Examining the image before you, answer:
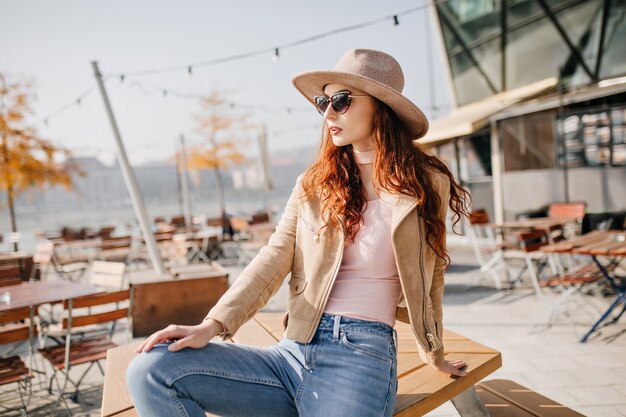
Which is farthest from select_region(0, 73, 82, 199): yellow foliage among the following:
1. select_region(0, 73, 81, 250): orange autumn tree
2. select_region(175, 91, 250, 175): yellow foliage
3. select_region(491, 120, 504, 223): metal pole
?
select_region(491, 120, 504, 223): metal pole

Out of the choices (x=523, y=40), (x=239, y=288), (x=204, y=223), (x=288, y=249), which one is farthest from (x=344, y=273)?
(x=523, y=40)

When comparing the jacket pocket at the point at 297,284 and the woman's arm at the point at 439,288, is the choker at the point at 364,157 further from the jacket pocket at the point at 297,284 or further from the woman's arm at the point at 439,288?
the jacket pocket at the point at 297,284

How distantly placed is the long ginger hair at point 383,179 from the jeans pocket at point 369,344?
0.32 metres

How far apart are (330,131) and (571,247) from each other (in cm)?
341

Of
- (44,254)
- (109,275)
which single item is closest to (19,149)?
(44,254)

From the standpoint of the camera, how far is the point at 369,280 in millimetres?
1683

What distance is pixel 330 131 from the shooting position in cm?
186

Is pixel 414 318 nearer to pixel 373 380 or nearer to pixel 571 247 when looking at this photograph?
pixel 373 380

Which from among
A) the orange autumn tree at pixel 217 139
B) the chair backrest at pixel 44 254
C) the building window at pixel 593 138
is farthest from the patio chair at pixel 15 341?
the orange autumn tree at pixel 217 139

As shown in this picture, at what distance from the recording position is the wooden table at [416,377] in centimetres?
176

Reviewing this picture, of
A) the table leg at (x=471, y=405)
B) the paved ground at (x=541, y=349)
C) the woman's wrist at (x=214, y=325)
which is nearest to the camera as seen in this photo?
the woman's wrist at (x=214, y=325)

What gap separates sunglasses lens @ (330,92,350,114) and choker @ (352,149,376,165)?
0.64ft

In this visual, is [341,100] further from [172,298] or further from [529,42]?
[529,42]

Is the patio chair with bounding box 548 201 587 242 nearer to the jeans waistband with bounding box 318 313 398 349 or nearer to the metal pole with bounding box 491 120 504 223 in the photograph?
the metal pole with bounding box 491 120 504 223
